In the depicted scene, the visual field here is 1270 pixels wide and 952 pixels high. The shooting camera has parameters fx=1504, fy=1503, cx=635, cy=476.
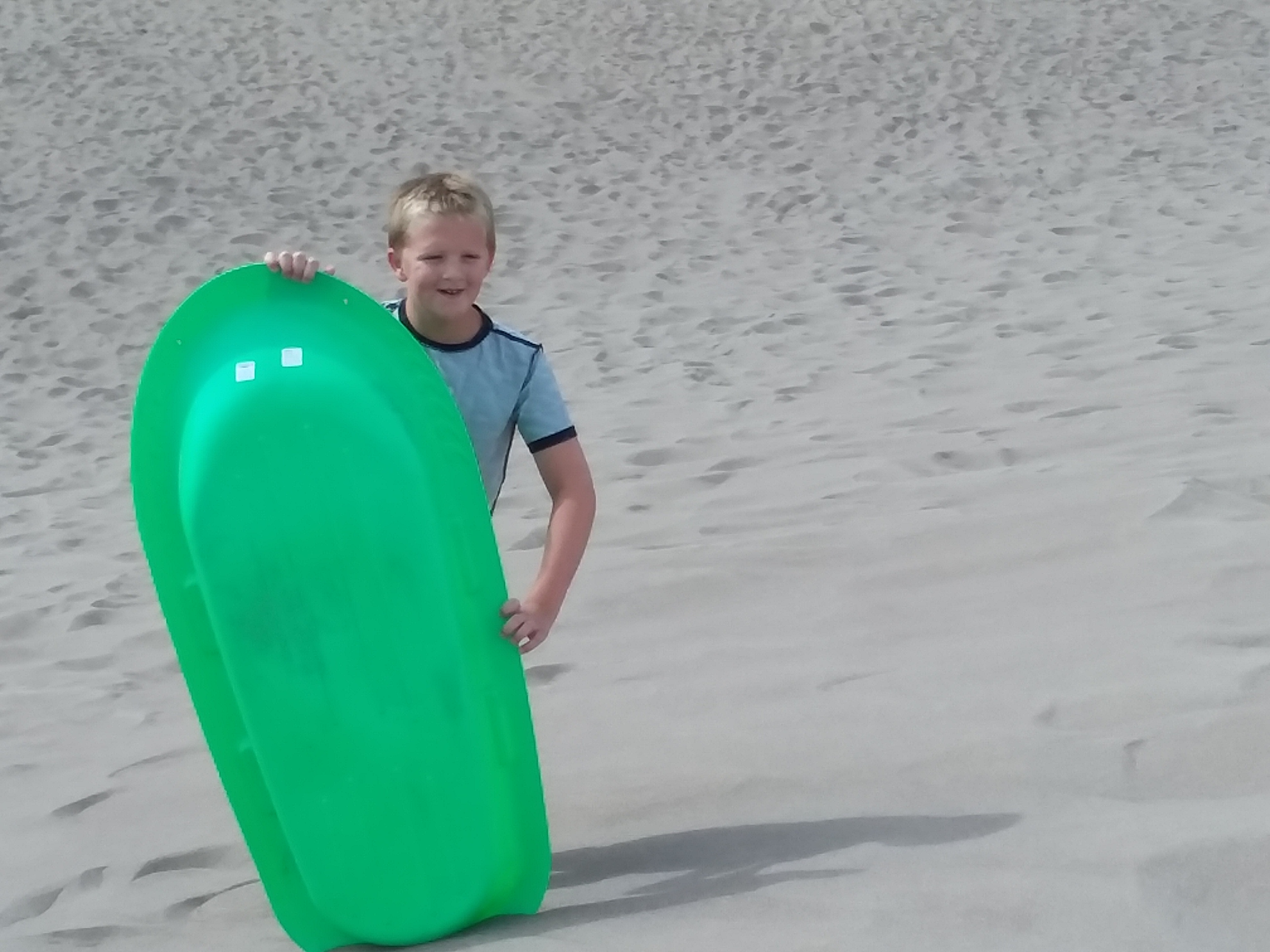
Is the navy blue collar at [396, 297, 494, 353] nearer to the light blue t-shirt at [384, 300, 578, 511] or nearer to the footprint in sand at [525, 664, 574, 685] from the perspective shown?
the light blue t-shirt at [384, 300, 578, 511]

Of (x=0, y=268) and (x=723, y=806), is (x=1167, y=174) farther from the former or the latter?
(x=723, y=806)

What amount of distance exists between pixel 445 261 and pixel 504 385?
0.21 metres

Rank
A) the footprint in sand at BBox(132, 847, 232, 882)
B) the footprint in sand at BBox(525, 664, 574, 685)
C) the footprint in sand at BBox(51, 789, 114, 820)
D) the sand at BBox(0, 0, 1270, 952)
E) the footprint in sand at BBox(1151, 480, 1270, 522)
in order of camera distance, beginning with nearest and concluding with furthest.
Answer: the sand at BBox(0, 0, 1270, 952) < the footprint in sand at BBox(132, 847, 232, 882) < the footprint in sand at BBox(51, 789, 114, 820) < the footprint in sand at BBox(525, 664, 574, 685) < the footprint in sand at BBox(1151, 480, 1270, 522)

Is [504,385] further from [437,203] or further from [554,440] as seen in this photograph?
[437,203]

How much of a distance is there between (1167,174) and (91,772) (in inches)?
298

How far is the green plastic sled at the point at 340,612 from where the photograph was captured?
2039 mm

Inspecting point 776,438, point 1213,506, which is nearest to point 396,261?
point 1213,506

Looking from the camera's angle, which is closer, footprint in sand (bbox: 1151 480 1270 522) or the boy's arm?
the boy's arm

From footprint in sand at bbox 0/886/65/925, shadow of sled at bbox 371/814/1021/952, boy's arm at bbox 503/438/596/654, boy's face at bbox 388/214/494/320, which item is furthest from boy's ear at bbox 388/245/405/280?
footprint in sand at bbox 0/886/65/925

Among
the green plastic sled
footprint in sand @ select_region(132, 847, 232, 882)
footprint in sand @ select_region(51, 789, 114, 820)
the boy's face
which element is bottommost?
footprint in sand @ select_region(132, 847, 232, 882)

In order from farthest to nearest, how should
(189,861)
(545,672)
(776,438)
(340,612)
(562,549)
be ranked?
(776,438) → (545,672) → (189,861) → (562,549) → (340,612)

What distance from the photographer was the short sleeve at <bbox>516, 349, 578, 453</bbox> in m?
2.21

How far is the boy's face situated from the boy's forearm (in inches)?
12.8

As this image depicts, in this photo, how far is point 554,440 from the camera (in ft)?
7.29
